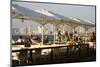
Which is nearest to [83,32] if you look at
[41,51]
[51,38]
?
[51,38]

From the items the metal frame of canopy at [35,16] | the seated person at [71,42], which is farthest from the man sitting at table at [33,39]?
the seated person at [71,42]

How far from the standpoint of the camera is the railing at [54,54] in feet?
7.88

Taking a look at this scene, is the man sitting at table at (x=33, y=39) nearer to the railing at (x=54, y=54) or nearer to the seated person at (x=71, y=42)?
the railing at (x=54, y=54)

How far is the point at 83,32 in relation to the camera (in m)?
2.67

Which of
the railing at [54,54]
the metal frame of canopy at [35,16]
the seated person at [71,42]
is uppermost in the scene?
the metal frame of canopy at [35,16]

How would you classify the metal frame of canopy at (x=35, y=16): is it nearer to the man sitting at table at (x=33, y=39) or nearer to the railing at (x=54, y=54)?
the man sitting at table at (x=33, y=39)

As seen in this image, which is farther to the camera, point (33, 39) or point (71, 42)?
point (71, 42)

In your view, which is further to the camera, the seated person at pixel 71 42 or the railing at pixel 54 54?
the seated person at pixel 71 42

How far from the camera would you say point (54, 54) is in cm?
254

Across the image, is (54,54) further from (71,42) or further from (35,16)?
(35,16)

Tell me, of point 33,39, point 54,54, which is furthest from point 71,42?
point 33,39

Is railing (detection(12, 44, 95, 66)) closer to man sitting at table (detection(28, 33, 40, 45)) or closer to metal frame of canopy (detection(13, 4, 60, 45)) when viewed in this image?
man sitting at table (detection(28, 33, 40, 45))

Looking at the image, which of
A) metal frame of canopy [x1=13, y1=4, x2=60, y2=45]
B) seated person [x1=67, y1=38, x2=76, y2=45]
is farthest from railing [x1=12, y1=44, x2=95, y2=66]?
metal frame of canopy [x1=13, y1=4, x2=60, y2=45]

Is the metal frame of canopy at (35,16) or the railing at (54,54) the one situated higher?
the metal frame of canopy at (35,16)
